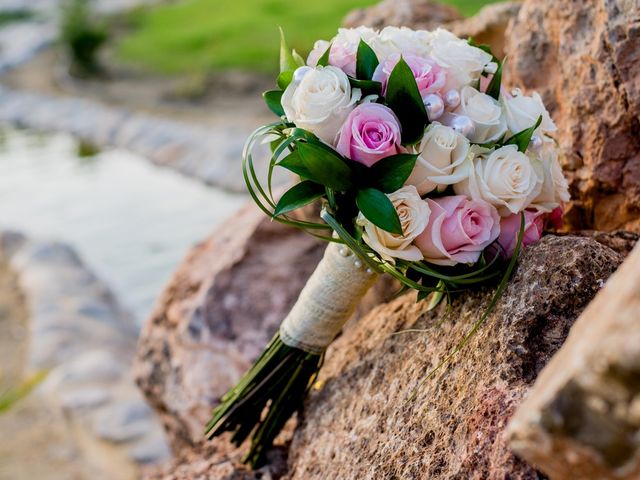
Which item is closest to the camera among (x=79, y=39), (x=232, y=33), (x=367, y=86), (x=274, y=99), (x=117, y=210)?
(x=367, y=86)

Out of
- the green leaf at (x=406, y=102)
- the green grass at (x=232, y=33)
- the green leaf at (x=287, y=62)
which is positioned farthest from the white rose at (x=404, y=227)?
the green grass at (x=232, y=33)

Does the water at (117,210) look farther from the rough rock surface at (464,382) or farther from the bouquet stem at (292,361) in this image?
the rough rock surface at (464,382)

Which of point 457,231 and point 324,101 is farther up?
point 324,101

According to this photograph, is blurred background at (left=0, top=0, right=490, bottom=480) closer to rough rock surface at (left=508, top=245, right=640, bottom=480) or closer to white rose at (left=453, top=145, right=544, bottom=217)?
white rose at (left=453, top=145, right=544, bottom=217)

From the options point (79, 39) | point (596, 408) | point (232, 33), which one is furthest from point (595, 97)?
point (79, 39)

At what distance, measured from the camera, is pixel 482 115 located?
1.43m

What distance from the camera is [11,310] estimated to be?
15.9ft

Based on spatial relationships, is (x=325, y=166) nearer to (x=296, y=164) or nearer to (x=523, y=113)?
(x=296, y=164)

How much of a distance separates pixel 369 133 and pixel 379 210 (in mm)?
140

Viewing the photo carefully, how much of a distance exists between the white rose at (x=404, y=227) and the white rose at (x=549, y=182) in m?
0.26

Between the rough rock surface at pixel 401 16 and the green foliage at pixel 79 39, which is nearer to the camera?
the rough rock surface at pixel 401 16

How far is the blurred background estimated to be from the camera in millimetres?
3439

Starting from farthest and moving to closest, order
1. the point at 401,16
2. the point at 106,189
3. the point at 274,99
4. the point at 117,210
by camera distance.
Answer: the point at 106,189, the point at 117,210, the point at 401,16, the point at 274,99

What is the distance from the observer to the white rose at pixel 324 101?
4.50ft
